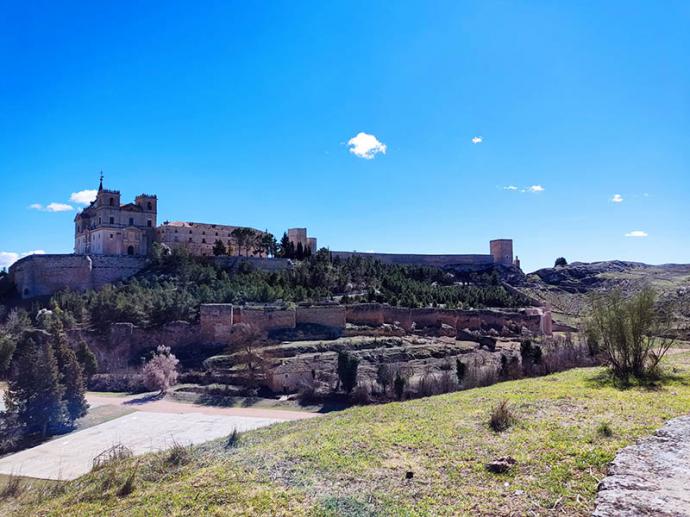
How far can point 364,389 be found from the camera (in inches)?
775

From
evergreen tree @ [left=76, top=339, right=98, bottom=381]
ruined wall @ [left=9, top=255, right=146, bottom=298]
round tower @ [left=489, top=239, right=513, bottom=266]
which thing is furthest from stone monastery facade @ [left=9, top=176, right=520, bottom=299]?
evergreen tree @ [left=76, top=339, right=98, bottom=381]

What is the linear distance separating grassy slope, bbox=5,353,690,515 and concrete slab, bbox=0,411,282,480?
18.4 feet

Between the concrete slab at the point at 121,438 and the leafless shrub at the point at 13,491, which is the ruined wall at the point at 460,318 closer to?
the concrete slab at the point at 121,438

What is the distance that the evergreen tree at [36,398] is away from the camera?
17.2 m

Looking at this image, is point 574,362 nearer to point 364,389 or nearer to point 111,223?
point 364,389

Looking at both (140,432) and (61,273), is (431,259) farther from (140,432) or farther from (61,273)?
(140,432)

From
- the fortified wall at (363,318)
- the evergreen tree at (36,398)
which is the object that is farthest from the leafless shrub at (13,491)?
the fortified wall at (363,318)

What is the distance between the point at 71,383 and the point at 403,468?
17.3 meters

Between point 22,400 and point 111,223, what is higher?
point 111,223

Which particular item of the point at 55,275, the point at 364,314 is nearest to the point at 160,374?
the point at 364,314

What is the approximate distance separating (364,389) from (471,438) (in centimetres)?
1261

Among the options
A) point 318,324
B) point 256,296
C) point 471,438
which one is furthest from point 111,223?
point 471,438

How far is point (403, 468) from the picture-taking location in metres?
6.46

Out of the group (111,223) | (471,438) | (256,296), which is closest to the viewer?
(471,438)
